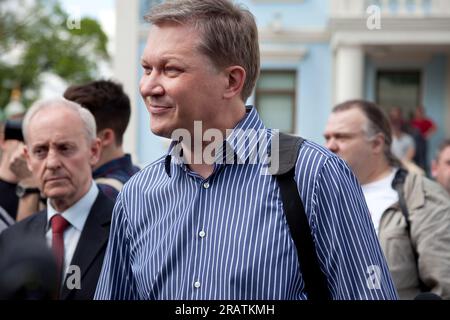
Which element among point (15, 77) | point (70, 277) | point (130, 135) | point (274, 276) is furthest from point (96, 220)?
point (15, 77)

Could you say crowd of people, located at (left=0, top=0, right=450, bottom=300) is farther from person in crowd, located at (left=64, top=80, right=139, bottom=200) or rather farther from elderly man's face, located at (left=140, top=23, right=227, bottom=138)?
person in crowd, located at (left=64, top=80, right=139, bottom=200)

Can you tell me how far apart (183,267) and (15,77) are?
51.1 meters

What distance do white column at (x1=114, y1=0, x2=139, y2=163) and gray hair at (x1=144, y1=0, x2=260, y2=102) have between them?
17.3m

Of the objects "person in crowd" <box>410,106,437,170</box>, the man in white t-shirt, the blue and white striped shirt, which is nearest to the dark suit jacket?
the blue and white striped shirt

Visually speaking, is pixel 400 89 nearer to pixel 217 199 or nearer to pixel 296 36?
pixel 296 36

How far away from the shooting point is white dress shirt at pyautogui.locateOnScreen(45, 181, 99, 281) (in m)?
3.63

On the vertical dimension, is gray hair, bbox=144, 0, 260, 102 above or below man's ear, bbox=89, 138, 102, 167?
above

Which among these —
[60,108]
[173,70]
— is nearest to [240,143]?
[173,70]

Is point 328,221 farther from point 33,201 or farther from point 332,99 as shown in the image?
point 332,99

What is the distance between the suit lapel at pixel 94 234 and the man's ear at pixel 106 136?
2.41ft

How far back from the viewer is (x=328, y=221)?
7.77 feet

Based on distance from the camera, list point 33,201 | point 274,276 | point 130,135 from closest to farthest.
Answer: point 274,276, point 33,201, point 130,135

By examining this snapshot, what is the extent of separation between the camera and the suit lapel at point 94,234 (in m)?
3.48
